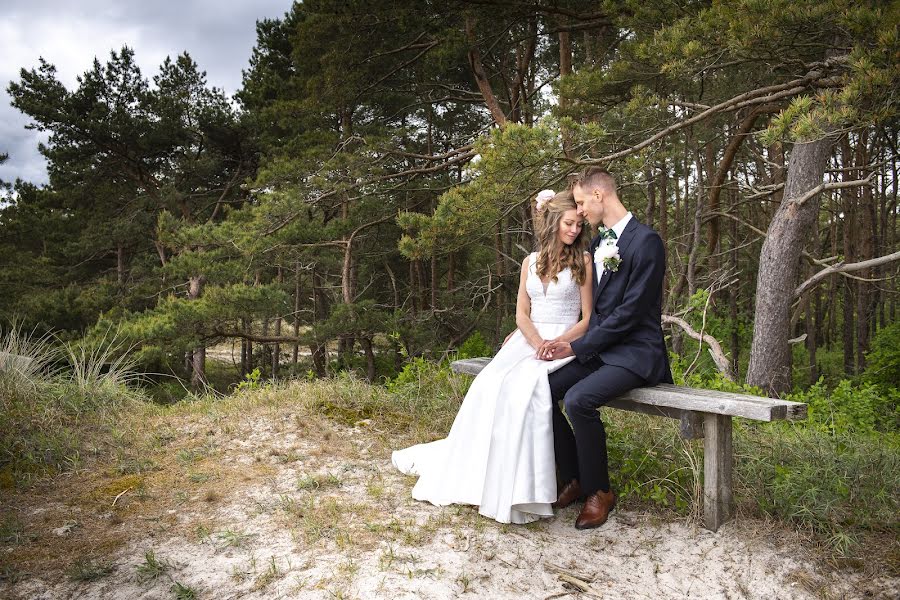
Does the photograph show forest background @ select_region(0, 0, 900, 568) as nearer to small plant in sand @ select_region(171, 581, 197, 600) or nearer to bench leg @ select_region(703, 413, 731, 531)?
bench leg @ select_region(703, 413, 731, 531)

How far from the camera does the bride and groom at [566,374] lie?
3.38 meters

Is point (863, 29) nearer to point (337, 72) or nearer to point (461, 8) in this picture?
point (461, 8)

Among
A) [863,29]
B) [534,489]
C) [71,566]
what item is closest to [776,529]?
[534,489]

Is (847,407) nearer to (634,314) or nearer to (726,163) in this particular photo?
(726,163)

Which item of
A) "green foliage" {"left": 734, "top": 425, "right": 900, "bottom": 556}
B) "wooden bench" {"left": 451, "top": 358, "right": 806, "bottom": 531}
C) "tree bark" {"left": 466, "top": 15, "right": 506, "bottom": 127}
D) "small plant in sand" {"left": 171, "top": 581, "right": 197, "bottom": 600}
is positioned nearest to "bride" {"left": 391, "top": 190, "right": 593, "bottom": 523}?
"wooden bench" {"left": 451, "top": 358, "right": 806, "bottom": 531}

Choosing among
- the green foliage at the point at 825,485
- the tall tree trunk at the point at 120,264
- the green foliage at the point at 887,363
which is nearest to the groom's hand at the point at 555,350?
the green foliage at the point at 825,485

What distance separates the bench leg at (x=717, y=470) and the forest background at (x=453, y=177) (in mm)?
1250

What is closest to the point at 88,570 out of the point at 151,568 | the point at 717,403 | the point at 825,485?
the point at 151,568

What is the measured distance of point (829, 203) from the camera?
16047 mm

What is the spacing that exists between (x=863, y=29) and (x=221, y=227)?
9691 millimetres

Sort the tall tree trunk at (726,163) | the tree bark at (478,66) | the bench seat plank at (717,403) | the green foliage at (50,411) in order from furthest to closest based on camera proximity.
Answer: the tall tree trunk at (726,163) → the tree bark at (478,66) → the green foliage at (50,411) → the bench seat plank at (717,403)

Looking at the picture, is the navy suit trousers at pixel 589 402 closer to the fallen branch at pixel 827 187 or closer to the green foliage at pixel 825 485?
the green foliage at pixel 825 485

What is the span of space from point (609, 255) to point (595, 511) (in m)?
1.36

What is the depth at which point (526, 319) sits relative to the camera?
3.96 metres
